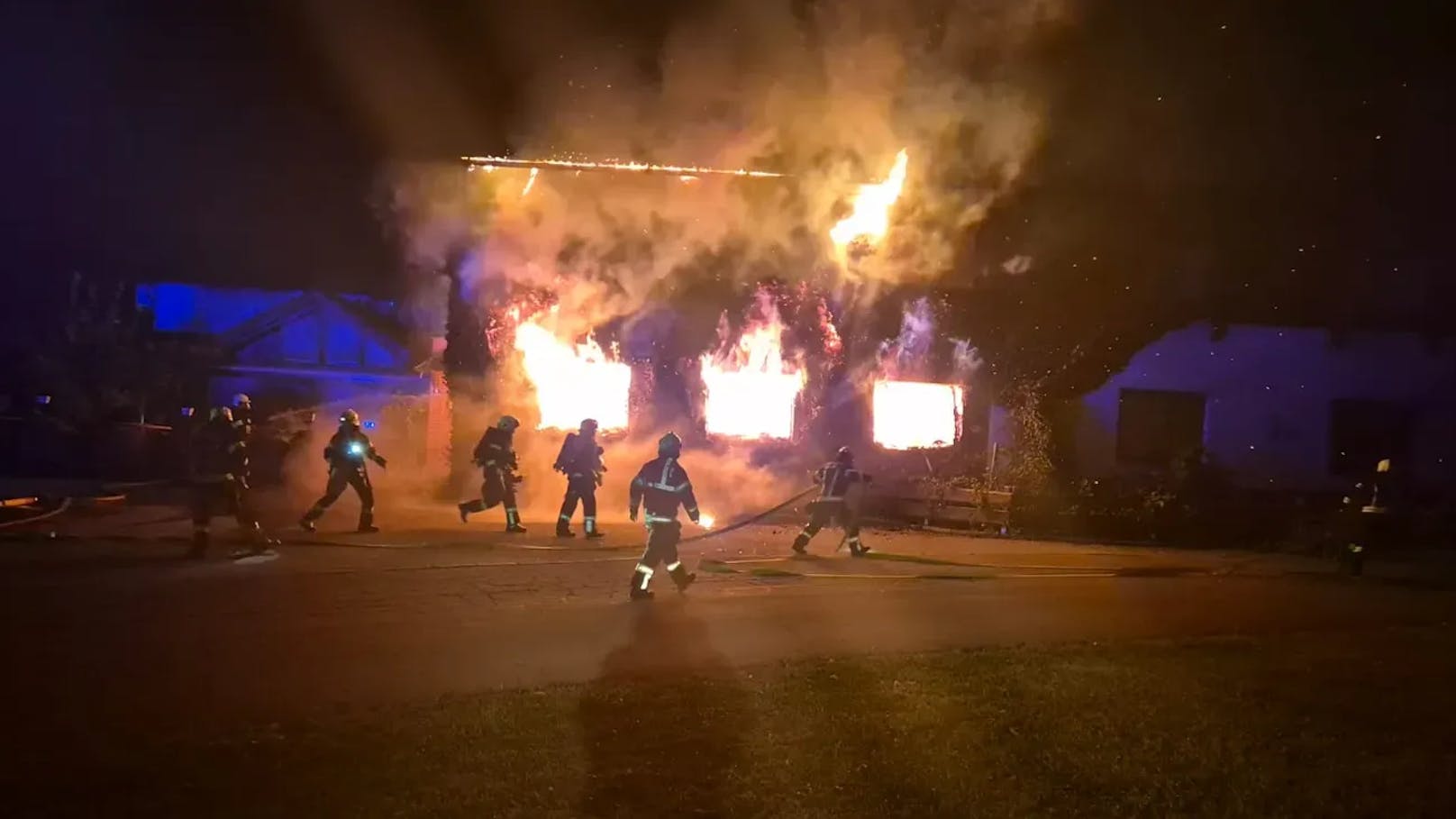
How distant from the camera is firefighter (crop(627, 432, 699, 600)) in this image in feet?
31.5

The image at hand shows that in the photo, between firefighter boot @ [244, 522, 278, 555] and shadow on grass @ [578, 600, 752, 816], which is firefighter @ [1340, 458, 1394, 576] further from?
firefighter boot @ [244, 522, 278, 555]

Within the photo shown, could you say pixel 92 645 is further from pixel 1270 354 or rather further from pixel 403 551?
pixel 1270 354

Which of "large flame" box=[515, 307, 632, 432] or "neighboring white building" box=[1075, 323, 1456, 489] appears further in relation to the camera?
"neighboring white building" box=[1075, 323, 1456, 489]

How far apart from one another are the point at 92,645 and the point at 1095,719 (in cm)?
650

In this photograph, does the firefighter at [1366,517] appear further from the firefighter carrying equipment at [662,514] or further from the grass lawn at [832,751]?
the firefighter carrying equipment at [662,514]

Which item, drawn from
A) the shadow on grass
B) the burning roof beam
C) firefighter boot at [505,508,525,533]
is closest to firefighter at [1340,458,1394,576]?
the shadow on grass

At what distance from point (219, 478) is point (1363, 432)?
21.5 meters

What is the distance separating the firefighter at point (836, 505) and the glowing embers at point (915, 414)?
6.06 meters

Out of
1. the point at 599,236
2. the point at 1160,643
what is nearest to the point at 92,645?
the point at 1160,643

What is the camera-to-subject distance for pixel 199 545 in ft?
36.8

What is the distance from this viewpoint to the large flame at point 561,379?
60.1ft

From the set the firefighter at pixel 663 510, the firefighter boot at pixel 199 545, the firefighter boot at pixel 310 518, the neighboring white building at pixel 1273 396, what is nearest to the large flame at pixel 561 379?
the firefighter boot at pixel 310 518

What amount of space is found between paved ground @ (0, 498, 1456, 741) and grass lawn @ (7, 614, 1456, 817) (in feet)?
2.14

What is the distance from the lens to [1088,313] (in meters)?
19.8
